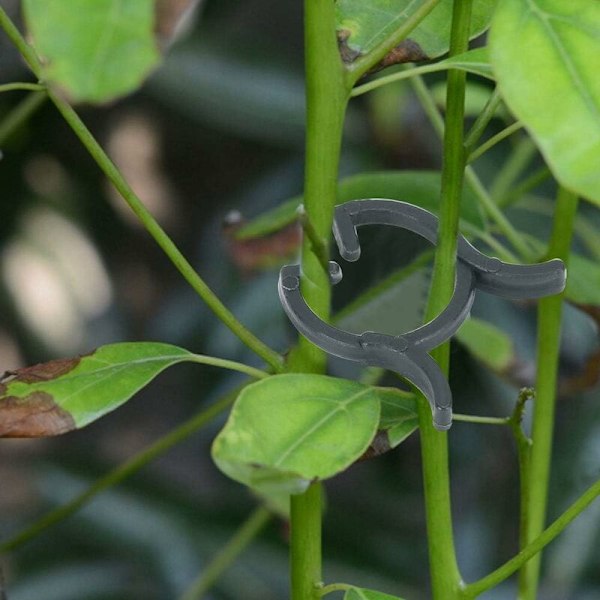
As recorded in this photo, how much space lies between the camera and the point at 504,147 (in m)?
1.09

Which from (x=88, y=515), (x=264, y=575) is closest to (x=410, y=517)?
(x=264, y=575)

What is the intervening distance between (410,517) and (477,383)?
18cm

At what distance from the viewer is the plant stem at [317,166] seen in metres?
0.34

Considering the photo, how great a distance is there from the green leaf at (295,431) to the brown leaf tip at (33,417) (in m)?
0.07

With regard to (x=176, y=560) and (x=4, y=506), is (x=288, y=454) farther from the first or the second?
(x=4, y=506)

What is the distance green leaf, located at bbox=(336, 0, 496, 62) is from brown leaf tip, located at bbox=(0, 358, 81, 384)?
0.50 ft

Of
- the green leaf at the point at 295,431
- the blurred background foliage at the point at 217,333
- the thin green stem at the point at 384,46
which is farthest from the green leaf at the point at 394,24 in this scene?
the blurred background foliage at the point at 217,333

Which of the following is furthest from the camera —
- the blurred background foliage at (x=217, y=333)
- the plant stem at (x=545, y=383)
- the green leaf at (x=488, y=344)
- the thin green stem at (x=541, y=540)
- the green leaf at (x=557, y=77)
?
the blurred background foliage at (x=217, y=333)

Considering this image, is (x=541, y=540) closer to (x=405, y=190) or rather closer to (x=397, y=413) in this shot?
(x=397, y=413)

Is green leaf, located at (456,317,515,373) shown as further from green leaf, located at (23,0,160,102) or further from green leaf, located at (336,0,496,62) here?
green leaf, located at (23,0,160,102)

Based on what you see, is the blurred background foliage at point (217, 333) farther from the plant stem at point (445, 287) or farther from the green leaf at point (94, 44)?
the green leaf at point (94, 44)

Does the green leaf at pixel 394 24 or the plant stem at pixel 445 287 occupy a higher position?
the green leaf at pixel 394 24

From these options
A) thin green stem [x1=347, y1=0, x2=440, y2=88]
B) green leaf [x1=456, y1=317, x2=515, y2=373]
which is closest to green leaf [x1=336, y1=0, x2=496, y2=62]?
thin green stem [x1=347, y1=0, x2=440, y2=88]

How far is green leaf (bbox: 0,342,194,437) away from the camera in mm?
361
